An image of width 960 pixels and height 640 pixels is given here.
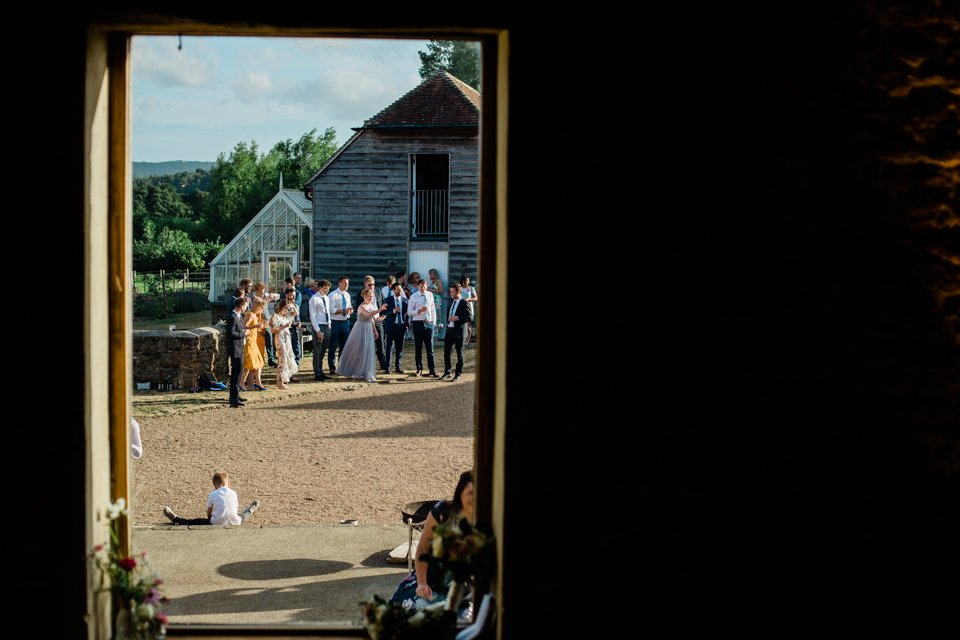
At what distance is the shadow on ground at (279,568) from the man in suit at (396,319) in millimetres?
10311

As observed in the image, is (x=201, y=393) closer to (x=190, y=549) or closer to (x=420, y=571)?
(x=190, y=549)

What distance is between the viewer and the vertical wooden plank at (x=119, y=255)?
2.79 metres

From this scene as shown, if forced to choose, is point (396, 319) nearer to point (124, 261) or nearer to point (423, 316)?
point (423, 316)

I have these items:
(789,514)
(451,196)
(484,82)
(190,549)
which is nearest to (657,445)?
(789,514)

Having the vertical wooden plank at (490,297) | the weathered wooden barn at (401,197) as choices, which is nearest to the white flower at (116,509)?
the vertical wooden plank at (490,297)

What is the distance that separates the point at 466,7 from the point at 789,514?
5.58ft

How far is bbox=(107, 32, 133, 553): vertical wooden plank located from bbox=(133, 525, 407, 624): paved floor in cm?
244

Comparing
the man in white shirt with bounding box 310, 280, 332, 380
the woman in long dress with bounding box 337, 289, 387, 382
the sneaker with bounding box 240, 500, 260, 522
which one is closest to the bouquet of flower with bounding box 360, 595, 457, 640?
the sneaker with bounding box 240, 500, 260, 522

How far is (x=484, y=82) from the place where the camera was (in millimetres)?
2832

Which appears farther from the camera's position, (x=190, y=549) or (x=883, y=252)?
(x=190, y=549)

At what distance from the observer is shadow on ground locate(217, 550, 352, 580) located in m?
6.15

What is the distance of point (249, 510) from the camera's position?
25.7 feet

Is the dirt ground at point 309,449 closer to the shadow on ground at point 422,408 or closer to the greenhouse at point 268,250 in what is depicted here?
the shadow on ground at point 422,408

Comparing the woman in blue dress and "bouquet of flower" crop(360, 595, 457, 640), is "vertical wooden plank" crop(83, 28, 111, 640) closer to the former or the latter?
"bouquet of flower" crop(360, 595, 457, 640)
